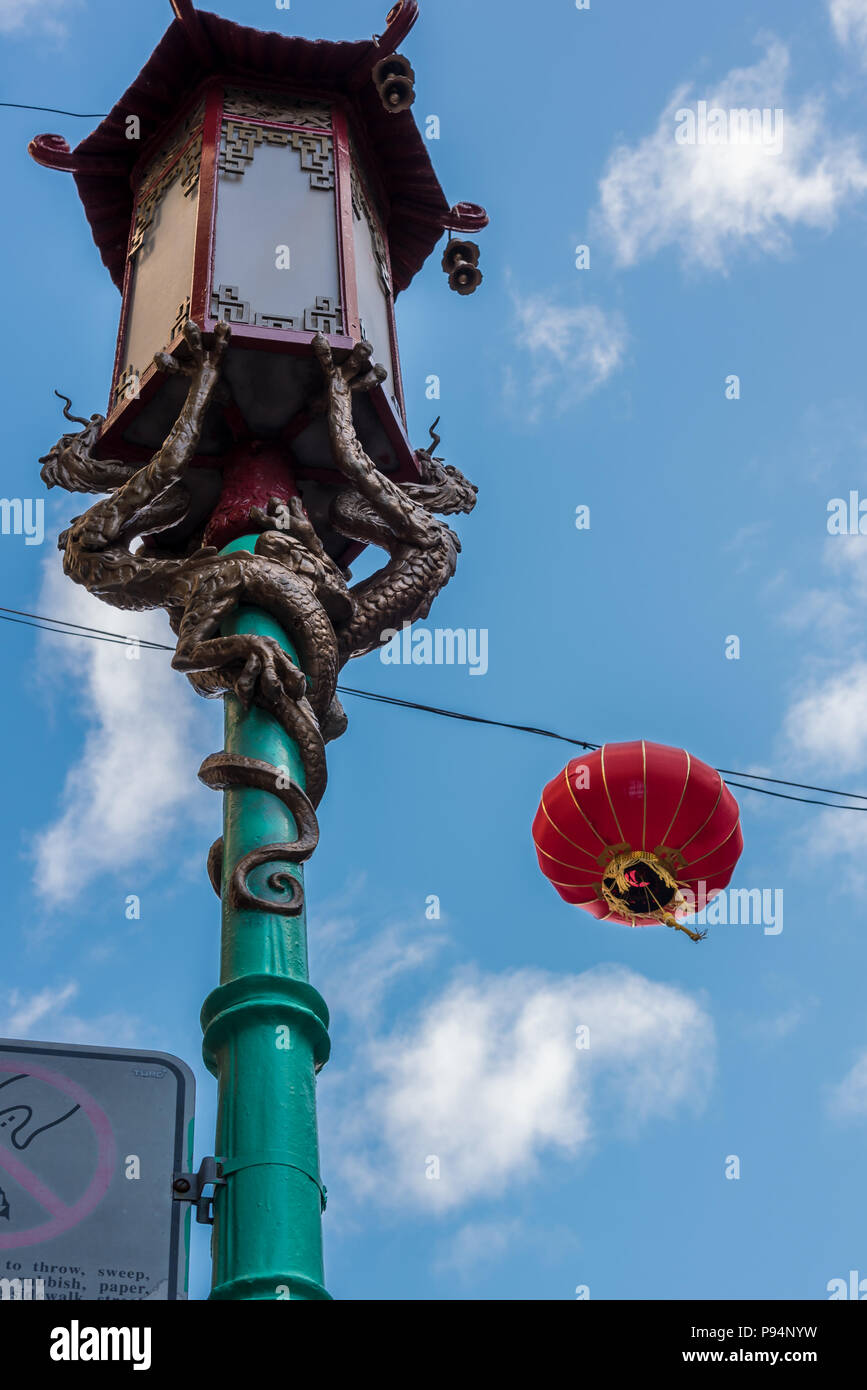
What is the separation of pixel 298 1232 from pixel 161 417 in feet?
13.8

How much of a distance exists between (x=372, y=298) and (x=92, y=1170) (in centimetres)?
509

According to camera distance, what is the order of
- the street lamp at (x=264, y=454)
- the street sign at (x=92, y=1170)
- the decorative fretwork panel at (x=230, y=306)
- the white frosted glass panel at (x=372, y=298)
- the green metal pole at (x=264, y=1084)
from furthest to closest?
the white frosted glass panel at (x=372, y=298), the decorative fretwork panel at (x=230, y=306), the street lamp at (x=264, y=454), the green metal pole at (x=264, y=1084), the street sign at (x=92, y=1170)

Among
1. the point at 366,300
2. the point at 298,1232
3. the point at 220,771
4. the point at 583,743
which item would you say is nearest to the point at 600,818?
the point at 583,743

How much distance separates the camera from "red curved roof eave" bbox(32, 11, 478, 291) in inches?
332

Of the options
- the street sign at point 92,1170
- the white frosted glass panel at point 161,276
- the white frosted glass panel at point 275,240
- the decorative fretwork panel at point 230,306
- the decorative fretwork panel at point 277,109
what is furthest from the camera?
the decorative fretwork panel at point 277,109

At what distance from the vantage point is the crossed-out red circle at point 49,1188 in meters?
4.24

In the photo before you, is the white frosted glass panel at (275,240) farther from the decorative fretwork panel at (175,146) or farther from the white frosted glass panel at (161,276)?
the decorative fretwork panel at (175,146)

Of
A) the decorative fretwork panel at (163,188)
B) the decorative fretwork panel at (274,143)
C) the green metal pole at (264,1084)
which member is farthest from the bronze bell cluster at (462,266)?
the green metal pole at (264,1084)

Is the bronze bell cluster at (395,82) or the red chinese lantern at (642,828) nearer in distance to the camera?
the bronze bell cluster at (395,82)

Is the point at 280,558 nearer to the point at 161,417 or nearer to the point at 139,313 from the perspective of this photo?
the point at 161,417

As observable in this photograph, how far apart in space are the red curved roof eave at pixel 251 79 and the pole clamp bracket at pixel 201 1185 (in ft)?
19.1

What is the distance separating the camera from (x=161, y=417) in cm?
750
